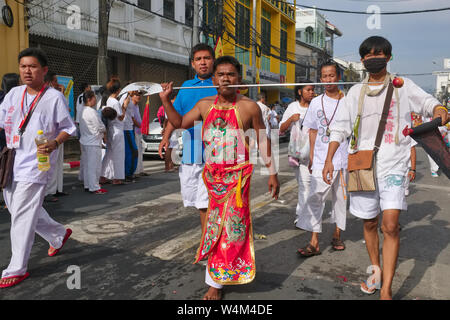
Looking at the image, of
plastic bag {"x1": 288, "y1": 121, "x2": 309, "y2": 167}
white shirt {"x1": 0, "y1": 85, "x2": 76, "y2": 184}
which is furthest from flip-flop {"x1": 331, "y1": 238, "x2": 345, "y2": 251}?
white shirt {"x1": 0, "y1": 85, "x2": 76, "y2": 184}

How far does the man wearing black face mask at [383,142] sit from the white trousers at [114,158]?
5961mm

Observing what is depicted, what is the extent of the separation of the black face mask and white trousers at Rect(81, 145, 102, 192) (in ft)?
18.5

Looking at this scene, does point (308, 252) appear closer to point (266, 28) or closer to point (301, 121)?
point (301, 121)

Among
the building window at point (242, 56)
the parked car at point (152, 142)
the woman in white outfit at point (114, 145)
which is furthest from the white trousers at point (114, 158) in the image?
the building window at point (242, 56)

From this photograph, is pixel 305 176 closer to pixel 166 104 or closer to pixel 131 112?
pixel 166 104

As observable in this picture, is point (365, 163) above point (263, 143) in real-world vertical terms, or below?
below

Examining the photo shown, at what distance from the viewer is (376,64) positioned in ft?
10.4

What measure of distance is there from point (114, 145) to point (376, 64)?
635cm

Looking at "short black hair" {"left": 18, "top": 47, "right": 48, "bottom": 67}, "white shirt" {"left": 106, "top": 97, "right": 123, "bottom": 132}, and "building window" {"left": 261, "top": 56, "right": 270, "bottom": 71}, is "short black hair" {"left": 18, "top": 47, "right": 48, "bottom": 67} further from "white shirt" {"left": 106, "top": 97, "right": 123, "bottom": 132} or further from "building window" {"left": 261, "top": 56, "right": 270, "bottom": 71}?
"building window" {"left": 261, "top": 56, "right": 270, "bottom": 71}

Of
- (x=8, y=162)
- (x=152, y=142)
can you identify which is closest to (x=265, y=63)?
(x=152, y=142)

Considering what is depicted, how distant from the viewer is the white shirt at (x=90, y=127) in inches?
301

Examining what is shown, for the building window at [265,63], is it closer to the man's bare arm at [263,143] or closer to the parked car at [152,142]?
the parked car at [152,142]

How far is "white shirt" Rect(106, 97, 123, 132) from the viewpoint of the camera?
8375 millimetres
